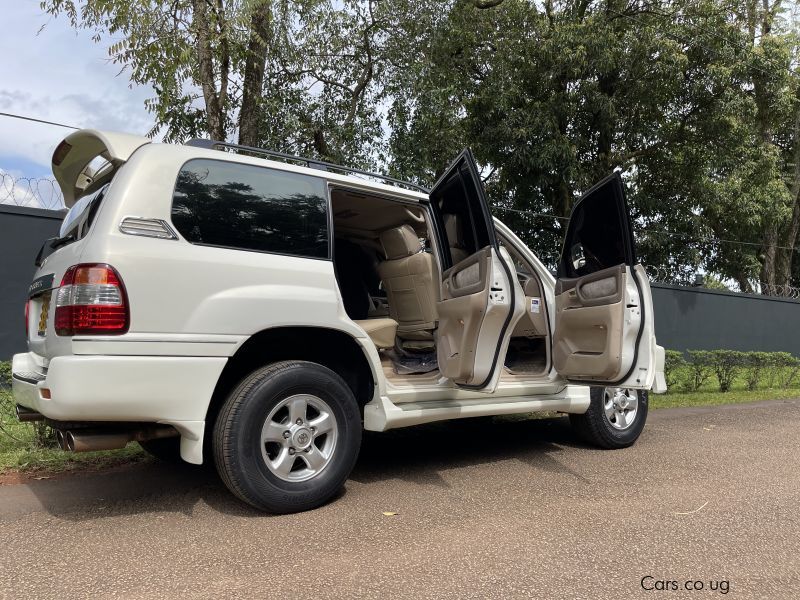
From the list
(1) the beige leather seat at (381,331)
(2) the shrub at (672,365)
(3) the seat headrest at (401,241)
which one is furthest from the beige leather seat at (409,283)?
(2) the shrub at (672,365)

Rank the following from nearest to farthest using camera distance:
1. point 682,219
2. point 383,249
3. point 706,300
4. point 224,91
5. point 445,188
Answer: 1. point 445,188
2. point 383,249
3. point 224,91
4. point 706,300
5. point 682,219

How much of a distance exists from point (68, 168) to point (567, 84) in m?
11.1

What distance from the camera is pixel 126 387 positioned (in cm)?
313

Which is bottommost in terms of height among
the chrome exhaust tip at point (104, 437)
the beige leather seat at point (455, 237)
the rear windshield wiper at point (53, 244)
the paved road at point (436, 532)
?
the paved road at point (436, 532)

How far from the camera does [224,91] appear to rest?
Result: 25.8 ft

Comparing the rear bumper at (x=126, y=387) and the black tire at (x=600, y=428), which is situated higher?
the rear bumper at (x=126, y=387)

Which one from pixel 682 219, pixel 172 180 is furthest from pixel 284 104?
pixel 682 219

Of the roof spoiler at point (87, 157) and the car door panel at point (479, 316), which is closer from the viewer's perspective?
the roof spoiler at point (87, 157)

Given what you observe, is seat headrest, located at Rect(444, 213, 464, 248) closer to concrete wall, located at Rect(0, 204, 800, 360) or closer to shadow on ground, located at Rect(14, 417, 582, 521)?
shadow on ground, located at Rect(14, 417, 582, 521)

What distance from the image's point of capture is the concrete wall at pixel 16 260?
7227 mm

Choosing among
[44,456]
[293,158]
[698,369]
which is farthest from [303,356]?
[698,369]

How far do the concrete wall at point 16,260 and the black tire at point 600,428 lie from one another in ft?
20.7

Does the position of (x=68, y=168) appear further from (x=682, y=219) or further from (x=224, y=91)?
(x=682, y=219)

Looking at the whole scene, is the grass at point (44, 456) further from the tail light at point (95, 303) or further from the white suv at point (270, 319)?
the tail light at point (95, 303)
